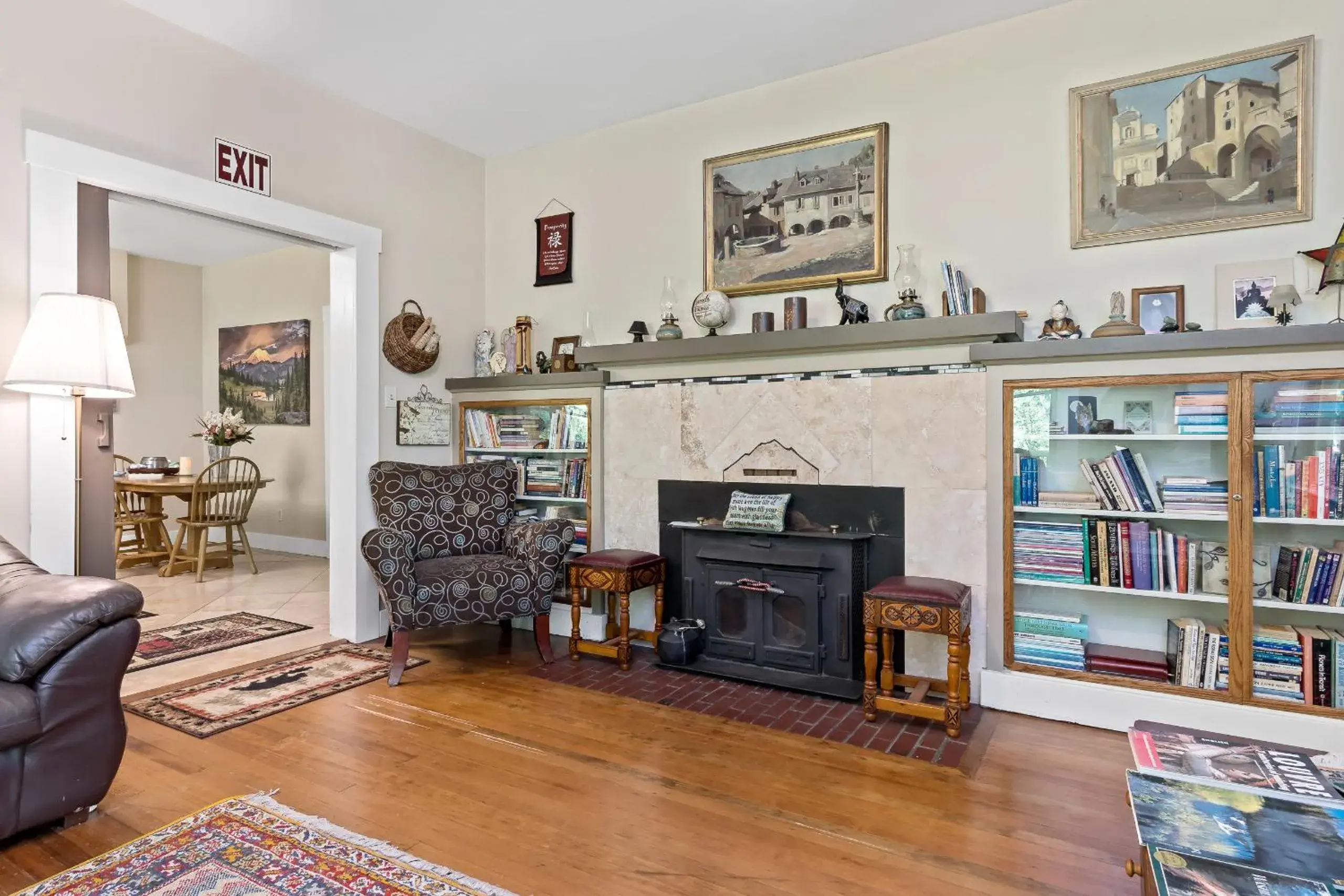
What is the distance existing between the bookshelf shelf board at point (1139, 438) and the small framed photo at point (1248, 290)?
1.47 ft

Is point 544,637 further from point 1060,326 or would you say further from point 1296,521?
point 1296,521

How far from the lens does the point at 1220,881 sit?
1064 millimetres

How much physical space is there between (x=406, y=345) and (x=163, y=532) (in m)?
4.05

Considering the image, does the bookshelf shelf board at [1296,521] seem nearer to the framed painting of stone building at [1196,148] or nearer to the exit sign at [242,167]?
the framed painting of stone building at [1196,148]

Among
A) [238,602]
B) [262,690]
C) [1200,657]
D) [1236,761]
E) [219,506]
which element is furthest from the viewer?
[219,506]

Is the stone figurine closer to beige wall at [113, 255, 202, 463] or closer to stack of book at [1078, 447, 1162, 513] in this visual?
stack of book at [1078, 447, 1162, 513]

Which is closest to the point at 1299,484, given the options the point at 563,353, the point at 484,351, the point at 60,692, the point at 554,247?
the point at 563,353

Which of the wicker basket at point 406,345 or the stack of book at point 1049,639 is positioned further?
the wicker basket at point 406,345


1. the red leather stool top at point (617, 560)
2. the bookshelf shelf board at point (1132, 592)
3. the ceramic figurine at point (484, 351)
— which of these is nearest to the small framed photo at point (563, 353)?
the ceramic figurine at point (484, 351)

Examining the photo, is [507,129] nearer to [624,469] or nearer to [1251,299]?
[624,469]

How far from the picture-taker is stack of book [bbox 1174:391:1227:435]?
9.05 feet

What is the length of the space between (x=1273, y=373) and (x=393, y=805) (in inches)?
131

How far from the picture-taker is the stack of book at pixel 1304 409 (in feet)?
8.51

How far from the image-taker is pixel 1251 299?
9.34ft
